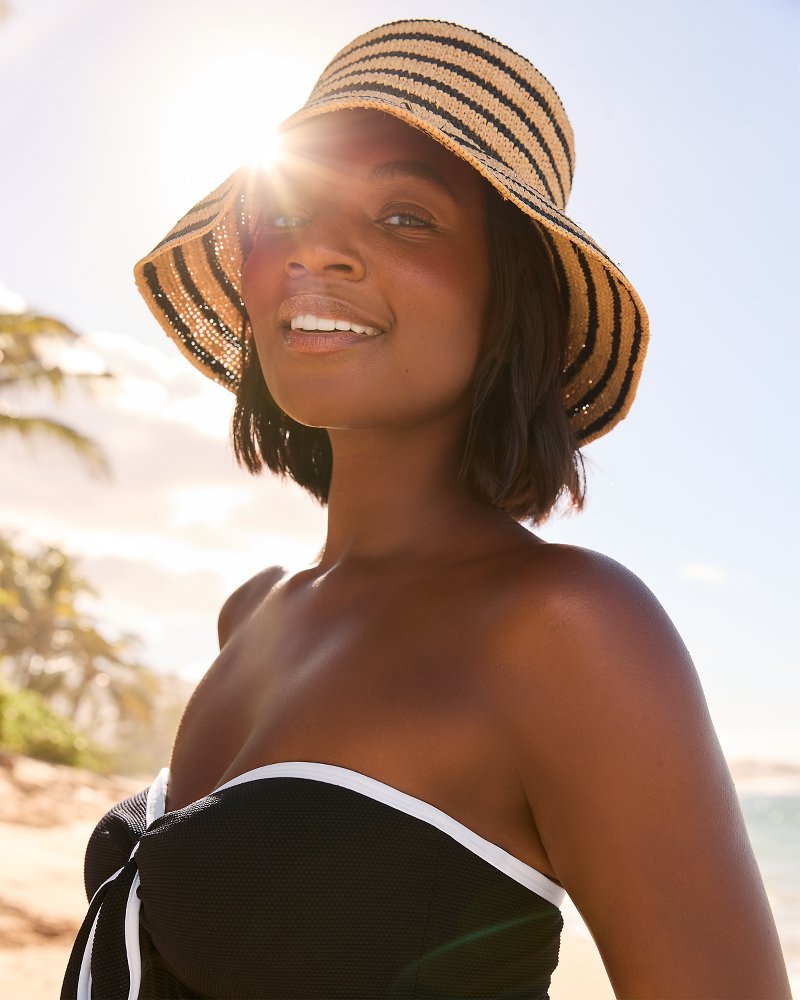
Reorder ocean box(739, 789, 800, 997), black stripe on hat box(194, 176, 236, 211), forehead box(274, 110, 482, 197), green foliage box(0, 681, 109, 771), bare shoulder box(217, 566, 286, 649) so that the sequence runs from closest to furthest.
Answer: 1. forehead box(274, 110, 482, 197)
2. black stripe on hat box(194, 176, 236, 211)
3. bare shoulder box(217, 566, 286, 649)
4. green foliage box(0, 681, 109, 771)
5. ocean box(739, 789, 800, 997)

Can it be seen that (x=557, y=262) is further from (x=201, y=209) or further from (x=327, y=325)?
(x=201, y=209)

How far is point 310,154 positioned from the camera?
199cm

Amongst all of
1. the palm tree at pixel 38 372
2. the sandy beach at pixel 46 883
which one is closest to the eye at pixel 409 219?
the sandy beach at pixel 46 883

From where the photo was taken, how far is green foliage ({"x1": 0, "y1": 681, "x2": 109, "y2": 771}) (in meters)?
17.0

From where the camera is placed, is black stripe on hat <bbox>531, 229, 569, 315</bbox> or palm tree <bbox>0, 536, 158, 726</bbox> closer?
black stripe on hat <bbox>531, 229, 569, 315</bbox>

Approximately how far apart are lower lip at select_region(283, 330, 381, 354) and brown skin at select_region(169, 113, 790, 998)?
12 mm

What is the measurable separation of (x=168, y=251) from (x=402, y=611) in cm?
135

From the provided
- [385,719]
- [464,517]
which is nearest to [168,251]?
[464,517]

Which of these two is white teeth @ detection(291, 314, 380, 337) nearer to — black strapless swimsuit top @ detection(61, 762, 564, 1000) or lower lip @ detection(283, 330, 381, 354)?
lower lip @ detection(283, 330, 381, 354)

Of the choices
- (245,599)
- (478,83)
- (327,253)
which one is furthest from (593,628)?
(245,599)

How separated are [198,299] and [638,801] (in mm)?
1941

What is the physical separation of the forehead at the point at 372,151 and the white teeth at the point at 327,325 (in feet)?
0.95

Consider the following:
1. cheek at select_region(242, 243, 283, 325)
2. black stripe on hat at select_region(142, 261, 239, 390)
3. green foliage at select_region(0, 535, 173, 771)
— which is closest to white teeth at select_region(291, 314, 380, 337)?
cheek at select_region(242, 243, 283, 325)

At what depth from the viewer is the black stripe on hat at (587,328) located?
2.06m
